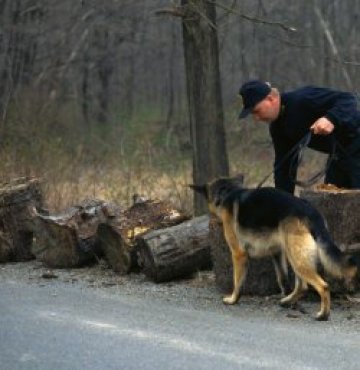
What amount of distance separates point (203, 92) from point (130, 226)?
2.85m

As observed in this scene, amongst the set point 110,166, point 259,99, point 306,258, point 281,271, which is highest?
point 259,99

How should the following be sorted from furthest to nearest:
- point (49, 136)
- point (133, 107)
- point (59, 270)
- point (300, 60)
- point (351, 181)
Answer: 1. point (133, 107)
2. point (300, 60)
3. point (49, 136)
4. point (59, 270)
5. point (351, 181)

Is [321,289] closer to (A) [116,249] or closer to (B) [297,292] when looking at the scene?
(B) [297,292]

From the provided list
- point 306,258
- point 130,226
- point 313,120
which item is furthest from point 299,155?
point 130,226

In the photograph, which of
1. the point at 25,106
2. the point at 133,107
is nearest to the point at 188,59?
the point at 25,106

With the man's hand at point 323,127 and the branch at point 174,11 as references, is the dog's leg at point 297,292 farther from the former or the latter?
the branch at point 174,11

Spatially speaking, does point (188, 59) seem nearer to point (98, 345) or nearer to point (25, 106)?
point (98, 345)

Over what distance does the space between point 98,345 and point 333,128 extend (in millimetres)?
2768

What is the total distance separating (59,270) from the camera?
9031 millimetres

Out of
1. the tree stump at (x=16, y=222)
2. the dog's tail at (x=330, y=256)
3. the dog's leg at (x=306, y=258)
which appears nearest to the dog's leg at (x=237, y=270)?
the dog's leg at (x=306, y=258)

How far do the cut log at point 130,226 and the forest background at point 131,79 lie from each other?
2671 mm

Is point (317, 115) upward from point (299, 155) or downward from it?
upward

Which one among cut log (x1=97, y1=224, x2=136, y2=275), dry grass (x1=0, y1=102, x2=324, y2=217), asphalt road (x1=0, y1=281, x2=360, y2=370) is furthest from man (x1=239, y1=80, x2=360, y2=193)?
dry grass (x1=0, y1=102, x2=324, y2=217)

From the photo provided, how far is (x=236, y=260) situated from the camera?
7.29m
